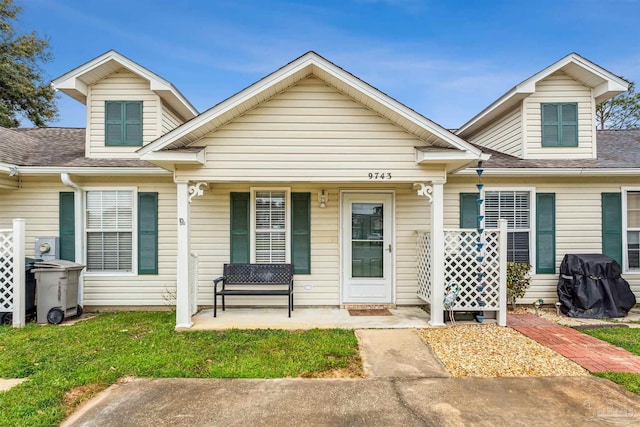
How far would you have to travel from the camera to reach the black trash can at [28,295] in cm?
564

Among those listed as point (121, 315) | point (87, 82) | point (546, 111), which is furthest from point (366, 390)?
point (87, 82)

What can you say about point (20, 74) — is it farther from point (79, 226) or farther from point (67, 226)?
point (79, 226)

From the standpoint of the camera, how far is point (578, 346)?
4.58 m

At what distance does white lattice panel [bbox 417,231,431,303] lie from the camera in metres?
5.94

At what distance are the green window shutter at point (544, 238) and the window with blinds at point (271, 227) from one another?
195 inches

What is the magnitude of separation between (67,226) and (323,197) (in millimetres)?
4881

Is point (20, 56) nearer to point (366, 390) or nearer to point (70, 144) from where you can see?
point (70, 144)

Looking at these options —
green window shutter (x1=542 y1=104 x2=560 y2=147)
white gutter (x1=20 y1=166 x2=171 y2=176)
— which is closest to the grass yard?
white gutter (x1=20 y1=166 x2=171 y2=176)

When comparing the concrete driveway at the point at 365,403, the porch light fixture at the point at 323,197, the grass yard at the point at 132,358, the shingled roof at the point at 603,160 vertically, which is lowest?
the concrete driveway at the point at 365,403

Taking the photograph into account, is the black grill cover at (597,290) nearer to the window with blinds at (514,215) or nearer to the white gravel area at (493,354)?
the window with blinds at (514,215)

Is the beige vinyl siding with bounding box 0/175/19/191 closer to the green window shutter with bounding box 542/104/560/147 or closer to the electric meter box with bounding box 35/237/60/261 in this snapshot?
the electric meter box with bounding box 35/237/60/261

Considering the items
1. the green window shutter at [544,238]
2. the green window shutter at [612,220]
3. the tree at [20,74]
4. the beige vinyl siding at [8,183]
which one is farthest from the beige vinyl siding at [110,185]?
the tree at [20,74]

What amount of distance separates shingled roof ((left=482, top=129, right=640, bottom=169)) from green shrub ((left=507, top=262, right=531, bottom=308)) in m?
1.87

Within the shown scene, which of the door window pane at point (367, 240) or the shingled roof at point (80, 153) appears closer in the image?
the shingled roof at point (80, 153)
